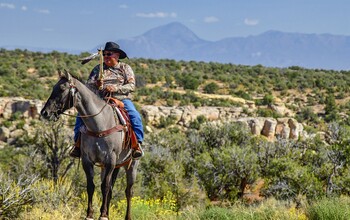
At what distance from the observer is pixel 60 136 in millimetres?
19875

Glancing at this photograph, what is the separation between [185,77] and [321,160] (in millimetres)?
29487

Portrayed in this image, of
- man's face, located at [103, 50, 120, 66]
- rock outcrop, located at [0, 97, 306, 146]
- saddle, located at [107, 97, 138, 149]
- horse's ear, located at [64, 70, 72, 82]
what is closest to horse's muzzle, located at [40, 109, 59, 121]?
horse's ear, located at [64, 70, 72, 82]

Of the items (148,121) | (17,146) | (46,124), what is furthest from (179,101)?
(46,124)

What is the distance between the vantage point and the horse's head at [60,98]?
6.38 metres

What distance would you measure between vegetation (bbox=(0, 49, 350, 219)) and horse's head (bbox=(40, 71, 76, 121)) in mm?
2512

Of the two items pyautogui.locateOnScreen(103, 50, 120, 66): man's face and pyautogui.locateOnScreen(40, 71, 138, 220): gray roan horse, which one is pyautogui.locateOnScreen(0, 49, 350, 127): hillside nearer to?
pyautogui.locateOnScreen(103, 50, 120, 66): man's face

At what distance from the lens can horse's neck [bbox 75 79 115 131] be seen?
22.2ft

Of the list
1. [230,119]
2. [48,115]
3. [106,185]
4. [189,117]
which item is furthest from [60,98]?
[189,117]

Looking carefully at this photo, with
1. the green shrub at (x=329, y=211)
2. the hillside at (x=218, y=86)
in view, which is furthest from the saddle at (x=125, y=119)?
the hillside at (x=218, y=86)

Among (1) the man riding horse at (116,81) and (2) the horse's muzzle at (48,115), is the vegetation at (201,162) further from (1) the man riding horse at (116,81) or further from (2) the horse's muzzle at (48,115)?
(2) the horse's muzzle at (48,115)

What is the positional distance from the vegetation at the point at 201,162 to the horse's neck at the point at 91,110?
2258mm

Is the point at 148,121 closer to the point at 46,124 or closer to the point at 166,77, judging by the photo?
the point at 46,124

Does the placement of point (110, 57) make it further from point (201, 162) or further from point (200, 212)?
point (201, 162)

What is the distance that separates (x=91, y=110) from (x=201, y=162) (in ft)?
44.6
